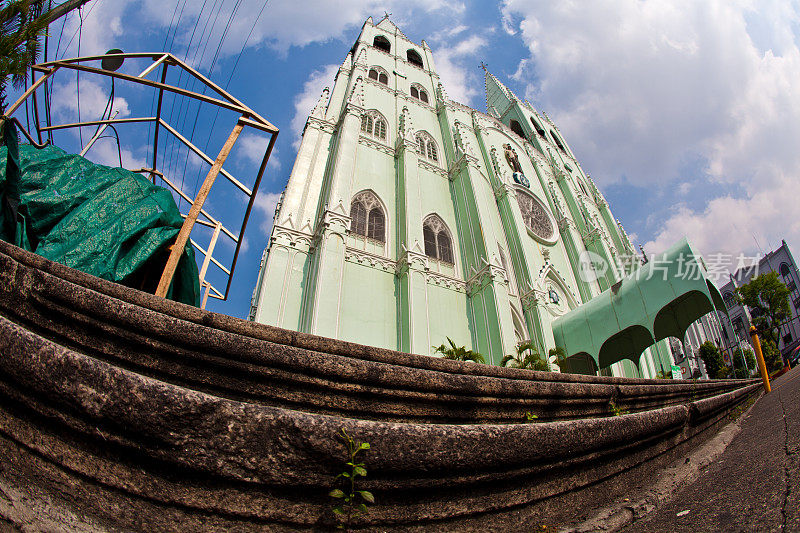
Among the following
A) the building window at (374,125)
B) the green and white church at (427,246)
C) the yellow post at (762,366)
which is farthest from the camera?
the building window at (374,125)

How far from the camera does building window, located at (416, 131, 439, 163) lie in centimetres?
1978

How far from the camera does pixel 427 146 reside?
66.5 ft

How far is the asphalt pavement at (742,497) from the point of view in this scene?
118 cm

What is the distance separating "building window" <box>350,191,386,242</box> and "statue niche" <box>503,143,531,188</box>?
1109cm

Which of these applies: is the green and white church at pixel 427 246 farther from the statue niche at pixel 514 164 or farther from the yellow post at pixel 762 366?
the yellow post at pixel 762 366

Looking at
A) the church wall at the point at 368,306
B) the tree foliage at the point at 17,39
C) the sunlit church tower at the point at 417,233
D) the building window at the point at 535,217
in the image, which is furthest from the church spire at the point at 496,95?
the tree foliage at the point at 17,39

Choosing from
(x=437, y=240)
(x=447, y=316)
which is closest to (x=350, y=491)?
(x=447, y=316)

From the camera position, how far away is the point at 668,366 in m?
18.1

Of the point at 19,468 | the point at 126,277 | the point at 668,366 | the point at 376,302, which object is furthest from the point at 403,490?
the point at 668,366

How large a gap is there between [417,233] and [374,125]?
752 cm

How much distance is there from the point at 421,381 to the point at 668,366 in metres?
21.4

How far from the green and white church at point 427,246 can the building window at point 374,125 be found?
69 mm

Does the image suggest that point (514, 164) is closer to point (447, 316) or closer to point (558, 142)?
point (558, 142)

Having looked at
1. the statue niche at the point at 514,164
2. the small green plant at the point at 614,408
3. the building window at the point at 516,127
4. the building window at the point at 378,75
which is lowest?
the small green plant at the point at 614,408
